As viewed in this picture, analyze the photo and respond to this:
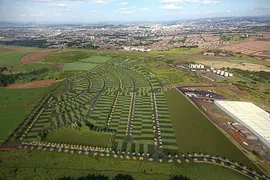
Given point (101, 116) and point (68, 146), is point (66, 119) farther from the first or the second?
point (68, 146)

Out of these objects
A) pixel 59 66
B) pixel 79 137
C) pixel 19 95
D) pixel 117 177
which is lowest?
pixel 117 177

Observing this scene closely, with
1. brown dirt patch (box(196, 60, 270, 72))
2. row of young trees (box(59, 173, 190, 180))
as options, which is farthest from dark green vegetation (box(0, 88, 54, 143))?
brown dirt patch (box(196, 60, 270, 72))

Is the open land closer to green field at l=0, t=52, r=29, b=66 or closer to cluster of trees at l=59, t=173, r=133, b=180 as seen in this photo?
cluster of trees at l=59, t=173, r=133, b=180

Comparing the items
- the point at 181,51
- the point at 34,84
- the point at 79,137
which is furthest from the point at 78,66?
the point at 181,51

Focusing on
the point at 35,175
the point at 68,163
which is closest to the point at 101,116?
the point at 68,163

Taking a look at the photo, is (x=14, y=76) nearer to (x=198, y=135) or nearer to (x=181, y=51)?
(x=198, y=135)

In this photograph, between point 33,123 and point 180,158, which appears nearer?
point 180,158
